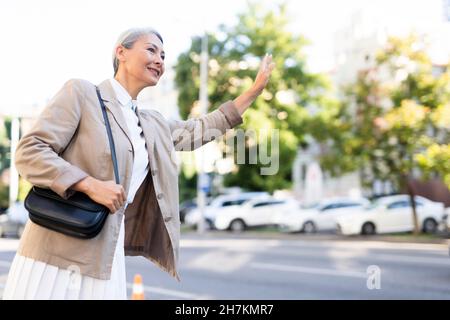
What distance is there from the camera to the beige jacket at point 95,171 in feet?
6.99

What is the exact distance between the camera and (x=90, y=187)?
6.88 feet

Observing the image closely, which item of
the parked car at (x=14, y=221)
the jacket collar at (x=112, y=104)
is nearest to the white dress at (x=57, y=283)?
the jacket collar at (x=112, y=104)

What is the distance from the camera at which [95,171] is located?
2.21 metres

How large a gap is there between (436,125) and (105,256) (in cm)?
1901

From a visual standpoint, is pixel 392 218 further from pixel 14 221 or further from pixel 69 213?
pixel 69 213

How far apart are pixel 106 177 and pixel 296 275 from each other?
9237mm

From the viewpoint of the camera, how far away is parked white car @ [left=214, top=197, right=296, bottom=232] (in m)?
29.8

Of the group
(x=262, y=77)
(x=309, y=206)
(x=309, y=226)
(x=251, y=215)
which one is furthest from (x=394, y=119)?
(x=262, y=77)

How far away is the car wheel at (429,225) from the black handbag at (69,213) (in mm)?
24058

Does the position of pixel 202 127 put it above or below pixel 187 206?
below

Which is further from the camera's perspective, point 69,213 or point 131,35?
point 131,35

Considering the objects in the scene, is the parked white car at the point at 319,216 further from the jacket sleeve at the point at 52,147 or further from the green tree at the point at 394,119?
the jacket sleeve at the point at 52,147
